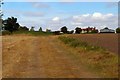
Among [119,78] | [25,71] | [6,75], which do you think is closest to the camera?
[119,78]

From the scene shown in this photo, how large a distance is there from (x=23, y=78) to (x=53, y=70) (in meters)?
2.39

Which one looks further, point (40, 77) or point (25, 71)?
point (25, 71)

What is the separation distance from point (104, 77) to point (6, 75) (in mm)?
3462

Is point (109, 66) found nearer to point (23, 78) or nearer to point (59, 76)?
point (59, 76)

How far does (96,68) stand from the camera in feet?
48.8

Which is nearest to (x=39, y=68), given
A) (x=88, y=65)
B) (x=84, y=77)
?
(x=88, y=65)

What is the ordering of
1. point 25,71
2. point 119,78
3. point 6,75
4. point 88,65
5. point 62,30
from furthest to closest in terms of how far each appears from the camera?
point 62,30 < point 88,65 < point 25,71 < point 6,75 < point 119,78

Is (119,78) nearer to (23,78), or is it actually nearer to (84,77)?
(84,77)

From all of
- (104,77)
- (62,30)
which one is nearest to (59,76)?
(104,77)

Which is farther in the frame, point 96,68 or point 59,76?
point 96,68

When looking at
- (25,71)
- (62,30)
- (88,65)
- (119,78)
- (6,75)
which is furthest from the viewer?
(62,30)

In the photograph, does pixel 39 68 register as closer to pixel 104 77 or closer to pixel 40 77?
pixel 40 77

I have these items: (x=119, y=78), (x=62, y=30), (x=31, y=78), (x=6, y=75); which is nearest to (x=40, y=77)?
(x=31, y=78)

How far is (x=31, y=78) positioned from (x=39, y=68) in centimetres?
296
